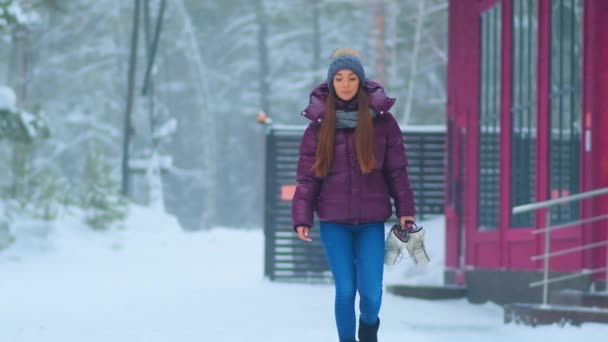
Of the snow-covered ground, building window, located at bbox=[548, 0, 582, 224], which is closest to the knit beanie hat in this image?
the snow-covered ground

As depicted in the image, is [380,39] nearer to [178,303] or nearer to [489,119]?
[489,119]

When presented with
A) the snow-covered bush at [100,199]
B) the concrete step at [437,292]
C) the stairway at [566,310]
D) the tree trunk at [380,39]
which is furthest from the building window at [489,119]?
the tree trunk at [380,39]

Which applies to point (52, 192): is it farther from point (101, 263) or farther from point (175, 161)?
point (175, 161)

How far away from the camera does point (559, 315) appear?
10.5 metres

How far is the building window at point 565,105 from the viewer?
12102mm

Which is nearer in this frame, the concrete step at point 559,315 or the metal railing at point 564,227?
the concrete step at point 559,315

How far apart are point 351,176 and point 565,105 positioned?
554 cm

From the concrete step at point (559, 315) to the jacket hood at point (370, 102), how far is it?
12.2 ft

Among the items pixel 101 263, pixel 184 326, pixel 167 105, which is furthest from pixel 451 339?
pixel 167 105

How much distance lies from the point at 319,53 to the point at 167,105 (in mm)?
7593

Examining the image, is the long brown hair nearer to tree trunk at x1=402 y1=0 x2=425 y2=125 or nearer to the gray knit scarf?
the gray knit scarf

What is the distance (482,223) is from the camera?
15.0 metres

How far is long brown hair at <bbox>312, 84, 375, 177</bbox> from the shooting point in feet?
23.7

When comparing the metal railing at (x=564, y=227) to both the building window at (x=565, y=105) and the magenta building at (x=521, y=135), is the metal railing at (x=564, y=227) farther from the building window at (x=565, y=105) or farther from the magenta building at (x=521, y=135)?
the building window at (x=565, y=105)
